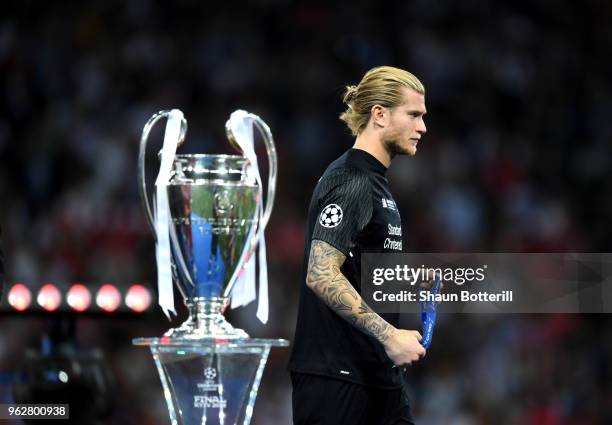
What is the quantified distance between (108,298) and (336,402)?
3.88ft

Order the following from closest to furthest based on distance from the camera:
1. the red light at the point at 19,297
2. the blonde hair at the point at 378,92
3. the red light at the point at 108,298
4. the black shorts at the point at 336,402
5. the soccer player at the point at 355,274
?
1. the soccer player at the point at 355,274
2. the black shorts at the point at 336,402
3. the blonde hair at the point at 378,92
4. the red light at the point at 19,297
5. the red light at the point at 108,298

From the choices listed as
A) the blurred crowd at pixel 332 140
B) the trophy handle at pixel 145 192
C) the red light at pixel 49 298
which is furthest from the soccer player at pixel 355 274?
the blurred crowd at pixel 332 140

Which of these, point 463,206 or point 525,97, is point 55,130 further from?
point 525,97

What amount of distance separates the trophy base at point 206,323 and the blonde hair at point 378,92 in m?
0.66

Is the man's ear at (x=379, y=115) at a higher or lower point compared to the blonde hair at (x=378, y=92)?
lower

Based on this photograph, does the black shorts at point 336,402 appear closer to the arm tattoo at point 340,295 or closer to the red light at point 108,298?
A: the arm tattoo at point 340,295

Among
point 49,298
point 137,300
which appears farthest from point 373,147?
point 49,298

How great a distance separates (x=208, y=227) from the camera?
343 cm

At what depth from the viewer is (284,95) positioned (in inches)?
325

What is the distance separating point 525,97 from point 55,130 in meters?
3.29

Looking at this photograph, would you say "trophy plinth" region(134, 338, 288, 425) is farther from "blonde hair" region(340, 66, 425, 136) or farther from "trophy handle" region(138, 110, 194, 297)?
"blonde hair" region(340, 66, 425, 136)

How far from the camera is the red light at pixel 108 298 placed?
404 cm

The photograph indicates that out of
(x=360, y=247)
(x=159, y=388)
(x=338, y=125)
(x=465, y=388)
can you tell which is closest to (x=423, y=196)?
(x=338, y=125)

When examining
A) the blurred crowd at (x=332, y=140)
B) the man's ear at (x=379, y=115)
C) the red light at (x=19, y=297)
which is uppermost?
the blurred crowd at (x=332, y=140)
